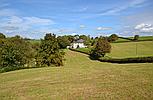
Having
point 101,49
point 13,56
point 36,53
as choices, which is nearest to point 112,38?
point 101,49

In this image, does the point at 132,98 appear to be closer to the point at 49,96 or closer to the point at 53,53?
the point at 49,96

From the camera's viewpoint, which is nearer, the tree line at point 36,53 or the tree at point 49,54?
the tree at point 49,54

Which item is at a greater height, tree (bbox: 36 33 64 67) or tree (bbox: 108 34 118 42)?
tree (bbox: 108 34 118 42)

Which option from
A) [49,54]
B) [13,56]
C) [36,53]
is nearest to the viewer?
[49,54]

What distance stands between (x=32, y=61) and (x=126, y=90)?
210 ft

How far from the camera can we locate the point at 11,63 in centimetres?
7406

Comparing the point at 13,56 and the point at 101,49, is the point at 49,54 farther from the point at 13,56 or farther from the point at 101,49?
the point at 101,49

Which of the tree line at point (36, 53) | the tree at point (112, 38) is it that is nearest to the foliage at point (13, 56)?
the tree line at point (36, 53)

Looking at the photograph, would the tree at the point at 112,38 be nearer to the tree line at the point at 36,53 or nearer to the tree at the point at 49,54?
the tree line at the point at 36,53

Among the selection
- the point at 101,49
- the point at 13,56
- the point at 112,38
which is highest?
the point at 112,38

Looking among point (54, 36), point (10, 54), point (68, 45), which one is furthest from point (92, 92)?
point (68, 45)

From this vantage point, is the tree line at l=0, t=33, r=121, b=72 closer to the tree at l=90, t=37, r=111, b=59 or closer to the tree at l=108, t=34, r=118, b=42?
the tree at l=90, t=37, r=111, b=59

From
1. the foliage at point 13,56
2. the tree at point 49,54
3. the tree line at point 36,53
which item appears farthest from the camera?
the foliage at point 13,56

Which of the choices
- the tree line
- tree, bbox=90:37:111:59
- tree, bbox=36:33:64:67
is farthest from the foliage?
tree, bbox=90:37:111:59
